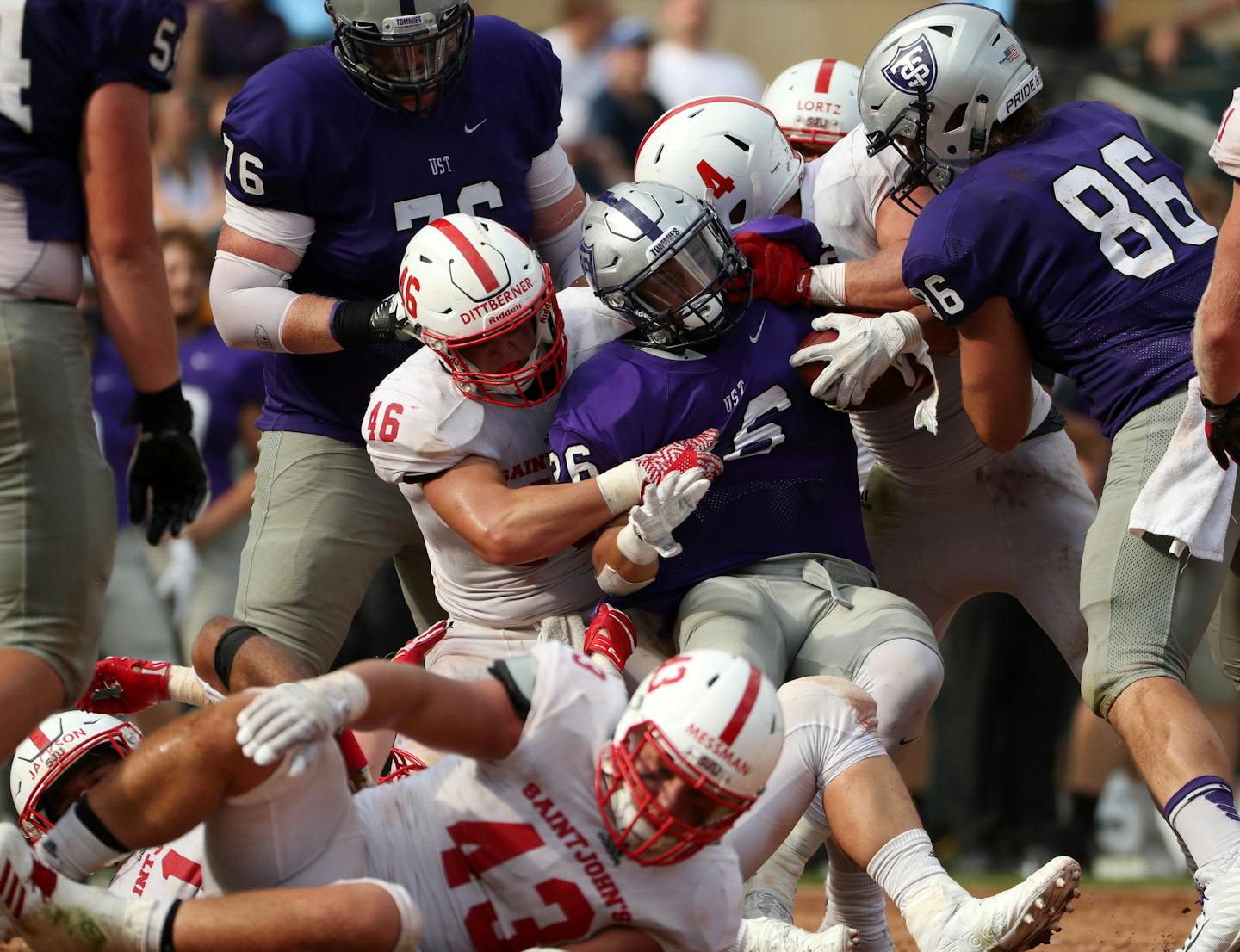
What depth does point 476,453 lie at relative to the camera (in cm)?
470

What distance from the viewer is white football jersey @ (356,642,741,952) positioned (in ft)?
12.1

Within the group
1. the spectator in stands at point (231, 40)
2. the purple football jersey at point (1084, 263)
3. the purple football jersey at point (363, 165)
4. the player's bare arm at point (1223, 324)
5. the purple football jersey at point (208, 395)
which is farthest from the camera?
→ the spectator in stands at point (231, 40)

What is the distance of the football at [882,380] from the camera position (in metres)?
4.73

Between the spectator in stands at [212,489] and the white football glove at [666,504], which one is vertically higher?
the white football glove at [666,504]

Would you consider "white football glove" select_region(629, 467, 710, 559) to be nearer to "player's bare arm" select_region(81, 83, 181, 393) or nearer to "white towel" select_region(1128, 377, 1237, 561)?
"white towel" select_region(1128, 377, 1237, 561)

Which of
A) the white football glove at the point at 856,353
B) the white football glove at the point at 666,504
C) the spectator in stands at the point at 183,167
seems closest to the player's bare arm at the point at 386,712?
the white football glove at the point at 666,504

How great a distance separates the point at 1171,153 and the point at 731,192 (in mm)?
5097

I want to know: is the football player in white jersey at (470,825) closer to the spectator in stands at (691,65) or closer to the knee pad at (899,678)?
the knee pad at (899,678)

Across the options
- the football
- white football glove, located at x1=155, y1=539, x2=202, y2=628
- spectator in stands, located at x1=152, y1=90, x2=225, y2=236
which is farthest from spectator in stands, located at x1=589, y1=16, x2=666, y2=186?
the football

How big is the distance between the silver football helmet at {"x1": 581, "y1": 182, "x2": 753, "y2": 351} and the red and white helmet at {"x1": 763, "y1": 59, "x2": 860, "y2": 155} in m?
1.24

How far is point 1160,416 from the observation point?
4.41m

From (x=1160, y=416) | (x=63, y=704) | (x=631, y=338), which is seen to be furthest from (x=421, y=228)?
(x=1160, y=416)

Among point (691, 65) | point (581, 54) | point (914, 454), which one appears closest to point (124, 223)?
point (914, 454)

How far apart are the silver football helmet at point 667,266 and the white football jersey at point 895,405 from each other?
0.70 meters
